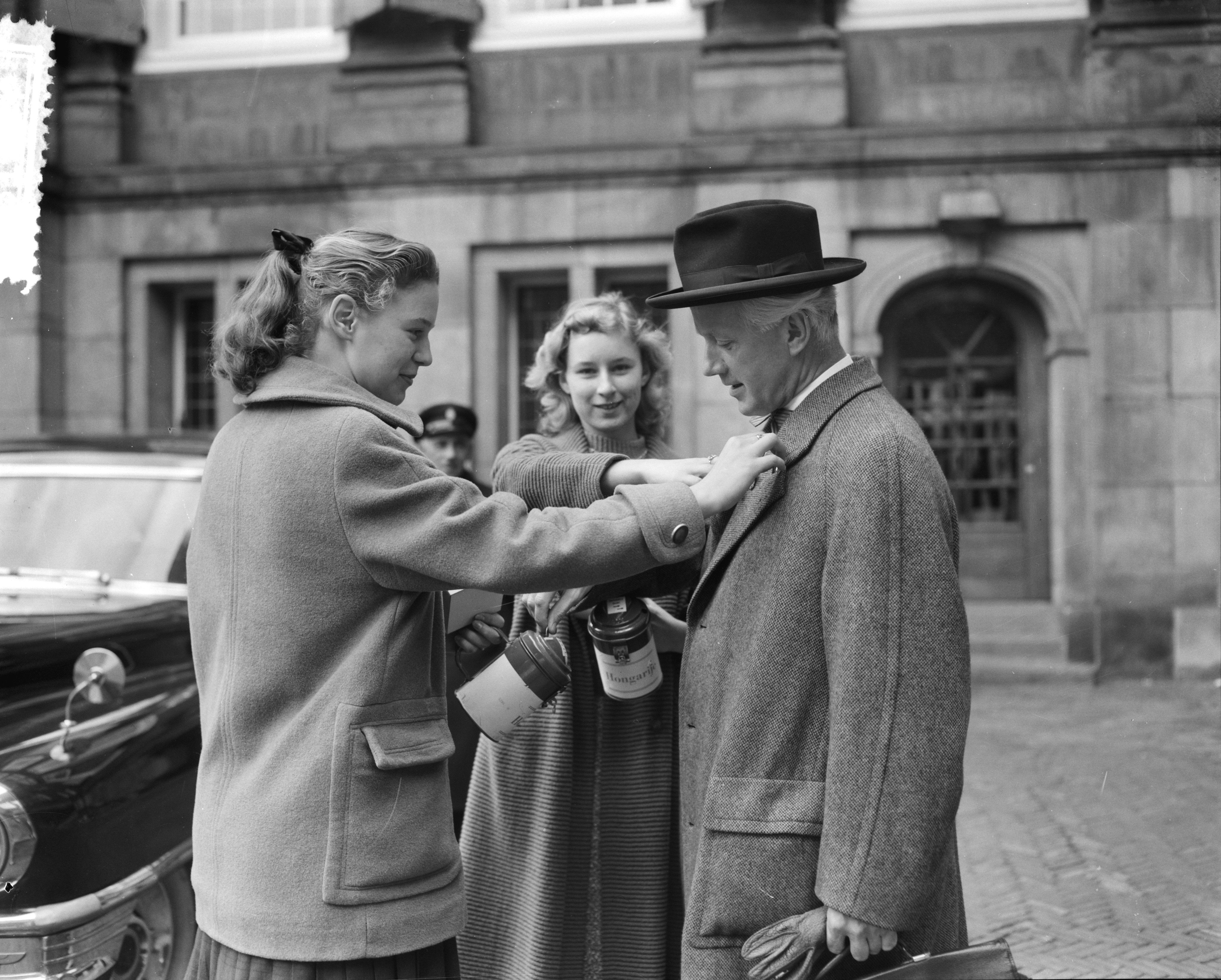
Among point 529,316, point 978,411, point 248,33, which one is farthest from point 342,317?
point 248,33

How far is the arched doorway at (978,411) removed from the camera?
32.9 feet

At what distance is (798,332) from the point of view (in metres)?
2.03

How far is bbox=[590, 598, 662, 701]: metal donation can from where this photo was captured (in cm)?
237

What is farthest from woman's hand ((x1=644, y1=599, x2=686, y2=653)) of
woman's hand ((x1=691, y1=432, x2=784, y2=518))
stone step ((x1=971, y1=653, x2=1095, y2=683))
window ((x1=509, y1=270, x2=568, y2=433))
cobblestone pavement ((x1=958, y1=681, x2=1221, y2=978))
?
window ((x1=509, y1=270, x2=568, y2=433))

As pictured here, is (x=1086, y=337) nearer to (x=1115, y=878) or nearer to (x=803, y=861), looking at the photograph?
(x=1115, y=878)

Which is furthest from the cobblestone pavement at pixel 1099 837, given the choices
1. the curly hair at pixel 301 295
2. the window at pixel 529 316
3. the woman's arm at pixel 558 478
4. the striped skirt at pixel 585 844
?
the window at pixel 529 316

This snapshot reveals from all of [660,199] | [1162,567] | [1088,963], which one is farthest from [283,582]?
[1162,567]

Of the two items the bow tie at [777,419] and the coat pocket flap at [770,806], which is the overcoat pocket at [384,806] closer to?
the coat pocket flap at [770,806]

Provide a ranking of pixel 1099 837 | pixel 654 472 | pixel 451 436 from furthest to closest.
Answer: pixel 451 436 < pixel 1099 837 < pixel 654 472

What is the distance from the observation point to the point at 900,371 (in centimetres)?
1016

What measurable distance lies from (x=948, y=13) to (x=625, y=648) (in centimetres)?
833

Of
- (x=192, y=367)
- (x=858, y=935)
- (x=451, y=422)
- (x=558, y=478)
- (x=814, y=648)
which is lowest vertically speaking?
(x=858, y=935)

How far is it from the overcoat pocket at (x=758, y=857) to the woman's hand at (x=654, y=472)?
1.83 ft

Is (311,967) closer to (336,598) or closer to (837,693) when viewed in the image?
(336,598)
